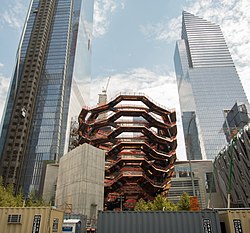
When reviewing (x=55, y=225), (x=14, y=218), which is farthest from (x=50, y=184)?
(x=14, y=218)

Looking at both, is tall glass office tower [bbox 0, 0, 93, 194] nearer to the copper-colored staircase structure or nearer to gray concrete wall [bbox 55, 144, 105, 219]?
the copper-colored staircase structure

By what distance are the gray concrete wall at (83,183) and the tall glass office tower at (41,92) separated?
168 feet

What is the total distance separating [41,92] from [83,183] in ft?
277

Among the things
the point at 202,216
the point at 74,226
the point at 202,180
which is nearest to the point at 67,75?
the point at 202,180

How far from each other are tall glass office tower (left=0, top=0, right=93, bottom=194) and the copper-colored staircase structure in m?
38.6

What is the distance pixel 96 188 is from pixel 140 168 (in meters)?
24.7

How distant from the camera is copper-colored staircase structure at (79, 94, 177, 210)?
64.4 meters

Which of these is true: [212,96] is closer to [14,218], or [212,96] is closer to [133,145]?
[133,145]

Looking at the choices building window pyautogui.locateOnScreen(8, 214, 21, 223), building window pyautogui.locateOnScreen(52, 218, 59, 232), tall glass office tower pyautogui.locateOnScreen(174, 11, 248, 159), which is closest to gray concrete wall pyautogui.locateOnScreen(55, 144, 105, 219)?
building window pyautogui.locateOnScreen(52, 218, 59, 232)

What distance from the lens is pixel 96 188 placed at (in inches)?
1809

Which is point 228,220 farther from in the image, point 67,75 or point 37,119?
point 67,75

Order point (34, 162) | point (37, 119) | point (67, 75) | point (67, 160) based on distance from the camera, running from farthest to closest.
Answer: point (67, 75)
point (37, 119)
point (34, 162)
point (67, 160)

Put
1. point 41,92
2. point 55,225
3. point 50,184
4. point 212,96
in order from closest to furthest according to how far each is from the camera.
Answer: point 55,225
point 50,184
point 41,92
point 212,96

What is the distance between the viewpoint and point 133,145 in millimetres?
64375
